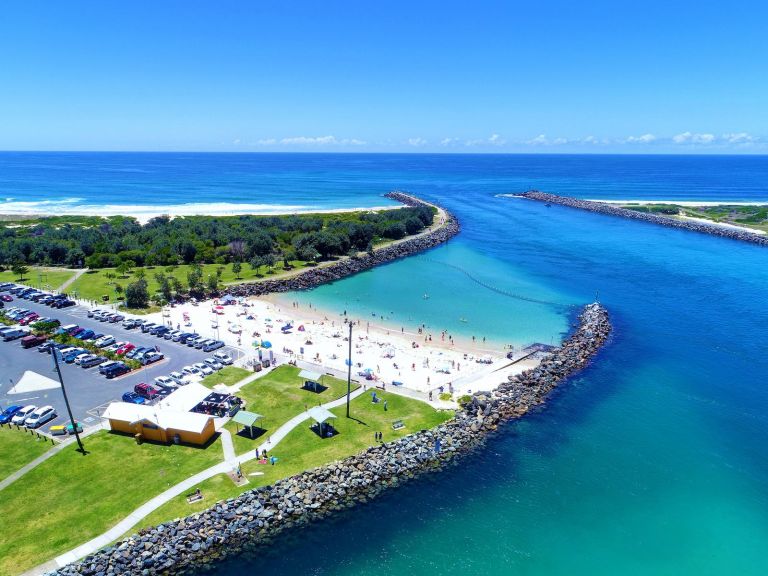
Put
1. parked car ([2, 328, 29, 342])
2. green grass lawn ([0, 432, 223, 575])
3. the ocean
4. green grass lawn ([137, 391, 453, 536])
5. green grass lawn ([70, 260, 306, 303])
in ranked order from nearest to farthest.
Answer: green grass lawn ([0, 432, 223, 575]) → the ocean → green grass lawn ([137, 391, 453, 536]) → parked car ([2, 328, 29, 342]) → green grass lawn ([70, 260, 306, 303])

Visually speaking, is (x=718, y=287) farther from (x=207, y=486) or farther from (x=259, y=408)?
(x=207, y=486)

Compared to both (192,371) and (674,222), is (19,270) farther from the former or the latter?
(674,222)

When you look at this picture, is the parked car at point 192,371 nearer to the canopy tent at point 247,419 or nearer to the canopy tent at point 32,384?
the canopy tent at point 247,419

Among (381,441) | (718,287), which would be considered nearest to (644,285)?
(718,287)

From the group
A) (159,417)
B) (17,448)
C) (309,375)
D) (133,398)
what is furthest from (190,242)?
(159,417)

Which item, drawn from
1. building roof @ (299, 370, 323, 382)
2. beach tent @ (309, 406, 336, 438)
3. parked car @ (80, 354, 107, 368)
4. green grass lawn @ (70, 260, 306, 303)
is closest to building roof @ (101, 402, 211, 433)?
beach tent @ (309, 406, 336, 438)

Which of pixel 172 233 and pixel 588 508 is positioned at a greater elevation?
pixel 172 233

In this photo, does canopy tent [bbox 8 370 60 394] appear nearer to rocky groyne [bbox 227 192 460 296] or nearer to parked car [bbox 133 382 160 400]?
parked car [bbox 133 382 160 400]
